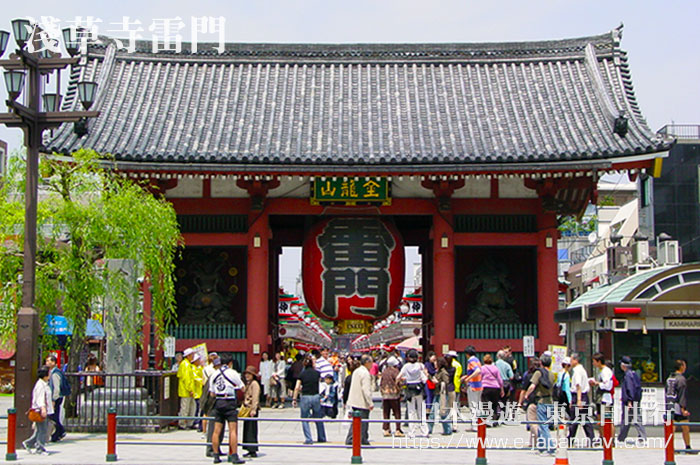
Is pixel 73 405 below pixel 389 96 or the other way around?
below

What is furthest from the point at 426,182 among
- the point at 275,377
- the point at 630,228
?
the point at 630,228

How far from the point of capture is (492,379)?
19891 millimetres

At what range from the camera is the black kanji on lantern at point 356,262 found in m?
26.6

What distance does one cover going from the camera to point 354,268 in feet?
87.5

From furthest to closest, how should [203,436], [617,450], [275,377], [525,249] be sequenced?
[525,249]
[275,377]
[203,436]
[617,450]

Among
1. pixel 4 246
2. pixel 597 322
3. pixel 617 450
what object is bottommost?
pixel 617 450

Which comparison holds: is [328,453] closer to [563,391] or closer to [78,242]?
[563,391]

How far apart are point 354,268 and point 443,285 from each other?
2640mm

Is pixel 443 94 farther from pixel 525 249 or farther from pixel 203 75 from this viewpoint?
pixel 203 75

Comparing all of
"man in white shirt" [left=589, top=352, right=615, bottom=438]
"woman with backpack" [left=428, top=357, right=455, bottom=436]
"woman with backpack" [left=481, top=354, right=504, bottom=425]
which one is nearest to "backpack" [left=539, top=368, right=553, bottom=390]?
"man in white shirt" [left=589, top=352, right=615, bottom=438]

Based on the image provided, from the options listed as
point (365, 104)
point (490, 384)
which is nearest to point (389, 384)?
point (490, 384)

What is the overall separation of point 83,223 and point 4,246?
1823 mm

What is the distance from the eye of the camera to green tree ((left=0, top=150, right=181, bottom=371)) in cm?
1903

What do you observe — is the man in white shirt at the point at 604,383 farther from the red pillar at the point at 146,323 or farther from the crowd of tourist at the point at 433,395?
the red pillar at the point at 146,323
